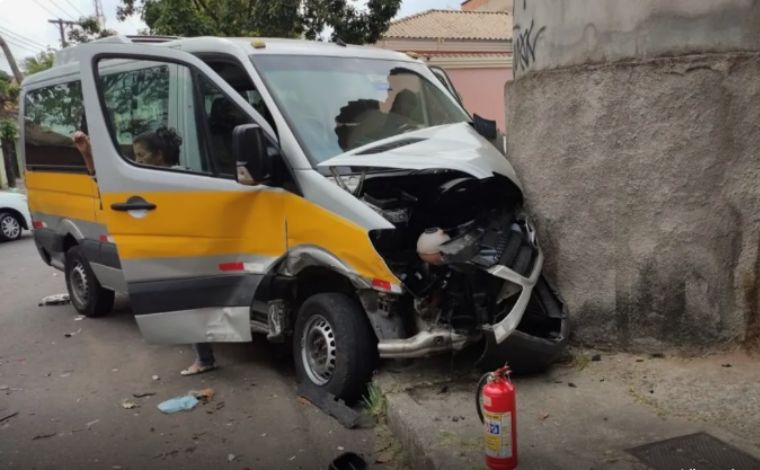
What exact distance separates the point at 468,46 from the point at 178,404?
24.3 metres

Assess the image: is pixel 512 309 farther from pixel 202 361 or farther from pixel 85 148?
pixel 85 148

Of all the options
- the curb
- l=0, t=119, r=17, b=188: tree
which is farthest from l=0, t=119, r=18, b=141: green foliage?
the curb

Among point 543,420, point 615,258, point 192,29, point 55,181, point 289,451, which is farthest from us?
point 192,29

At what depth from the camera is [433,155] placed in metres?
4.16

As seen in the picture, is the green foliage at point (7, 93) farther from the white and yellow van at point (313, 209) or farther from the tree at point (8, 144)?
the white and yellow van at point (313, 209)

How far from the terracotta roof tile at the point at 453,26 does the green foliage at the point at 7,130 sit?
56.4 feet

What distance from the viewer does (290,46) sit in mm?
4855

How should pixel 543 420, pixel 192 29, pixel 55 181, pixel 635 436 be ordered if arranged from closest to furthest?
pixel 635 436 → pixel 543 420 → pixel 55 181 → pixel 192 29

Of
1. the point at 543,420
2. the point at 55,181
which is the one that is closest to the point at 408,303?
the point at 543,420

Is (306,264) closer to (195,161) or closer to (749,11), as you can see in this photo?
(195,161)

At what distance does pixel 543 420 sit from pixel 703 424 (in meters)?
0.79

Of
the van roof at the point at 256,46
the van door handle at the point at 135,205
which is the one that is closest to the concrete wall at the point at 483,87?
the van roof at the point at 256,46

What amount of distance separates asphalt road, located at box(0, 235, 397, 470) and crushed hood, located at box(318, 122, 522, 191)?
1611 millimetres

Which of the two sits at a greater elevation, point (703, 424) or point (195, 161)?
point (195, 161)
